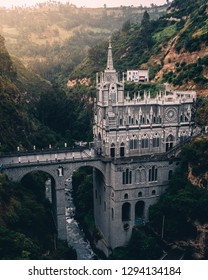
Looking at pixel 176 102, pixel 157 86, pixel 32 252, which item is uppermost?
pixel 157 86

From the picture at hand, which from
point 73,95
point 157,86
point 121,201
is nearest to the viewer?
point 121,201

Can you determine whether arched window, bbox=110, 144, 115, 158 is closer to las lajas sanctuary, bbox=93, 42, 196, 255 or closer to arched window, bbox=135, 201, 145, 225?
las lajas sanctuary, bbox=93, 42, 196, 255

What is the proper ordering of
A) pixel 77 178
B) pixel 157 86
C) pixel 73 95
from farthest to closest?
1. pixel 73 95
2. pixel 157 86
3. pixel 77 178

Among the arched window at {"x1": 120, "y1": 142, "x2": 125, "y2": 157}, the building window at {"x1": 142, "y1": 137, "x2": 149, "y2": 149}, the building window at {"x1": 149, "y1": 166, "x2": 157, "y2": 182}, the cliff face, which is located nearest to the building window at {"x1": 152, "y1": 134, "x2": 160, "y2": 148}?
the building window at {"x1": 142, "y1": 137, "x2": 149, "y2": 149}

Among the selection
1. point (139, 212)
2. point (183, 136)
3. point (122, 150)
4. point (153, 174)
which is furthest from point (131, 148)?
point (139, 212)

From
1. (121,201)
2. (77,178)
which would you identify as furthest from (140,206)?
(77,178)

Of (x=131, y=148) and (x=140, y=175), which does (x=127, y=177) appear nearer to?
(x=140, y=175)

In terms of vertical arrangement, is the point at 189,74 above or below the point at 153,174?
above

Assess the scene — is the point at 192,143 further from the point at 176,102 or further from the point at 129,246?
the point at 129,246
